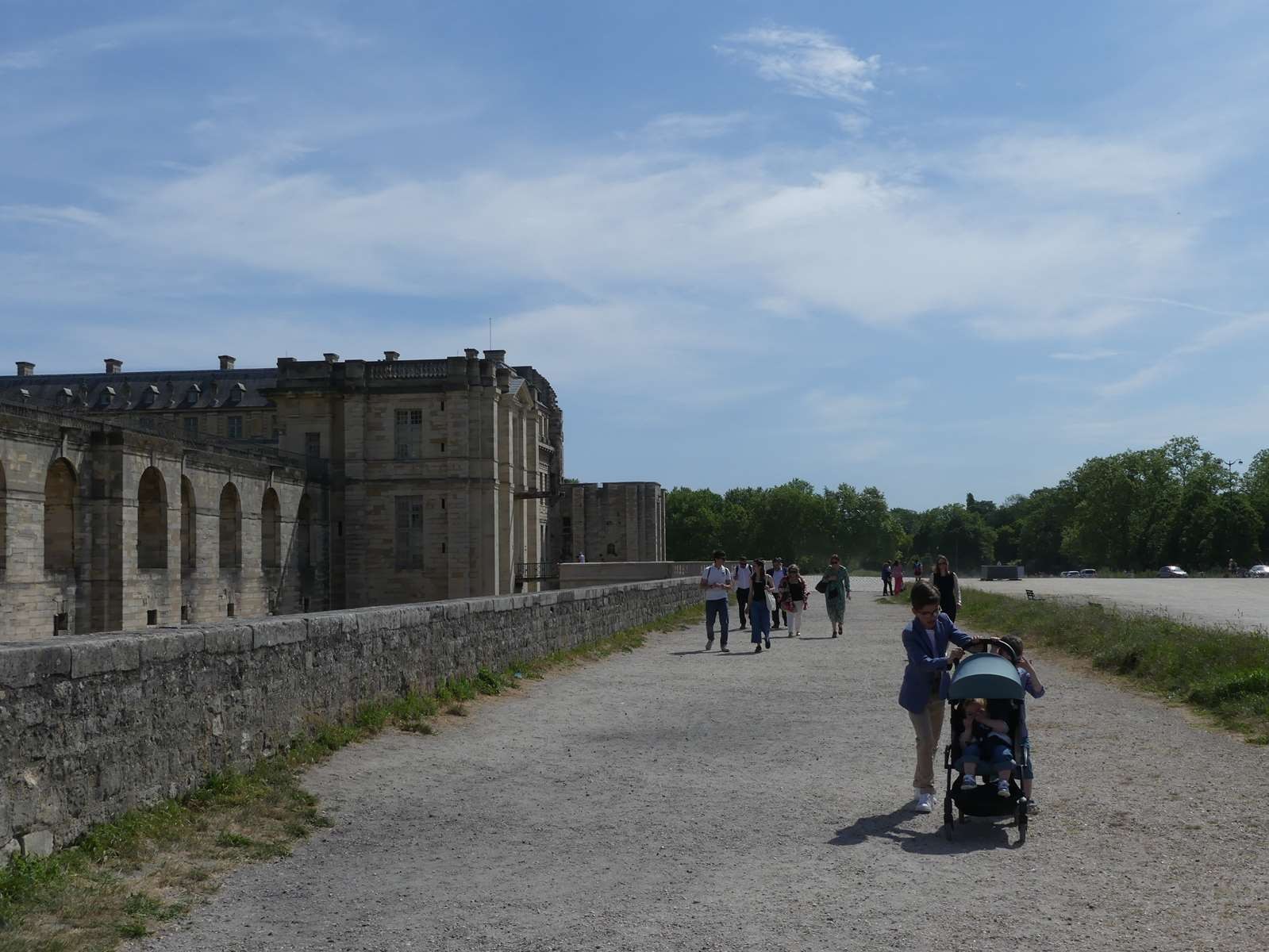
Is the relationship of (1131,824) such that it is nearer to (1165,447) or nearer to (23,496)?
(23,496)

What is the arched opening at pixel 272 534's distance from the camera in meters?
50.2

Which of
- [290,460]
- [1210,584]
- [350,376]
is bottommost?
[1210,584]

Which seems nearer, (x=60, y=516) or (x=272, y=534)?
(x=60, y=516)

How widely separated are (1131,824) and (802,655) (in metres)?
12.9

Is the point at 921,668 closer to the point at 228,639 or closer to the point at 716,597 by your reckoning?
the point at 228,639

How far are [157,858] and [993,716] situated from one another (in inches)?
175

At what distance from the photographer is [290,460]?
173 feet

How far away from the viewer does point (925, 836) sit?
7090 millimetres

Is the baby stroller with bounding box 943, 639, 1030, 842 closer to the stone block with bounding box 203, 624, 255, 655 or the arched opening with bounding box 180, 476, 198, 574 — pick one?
the stone block with bounding box 203, 624, 255, 655

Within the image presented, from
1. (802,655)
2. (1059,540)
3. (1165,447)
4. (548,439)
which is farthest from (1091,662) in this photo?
(1059,540)

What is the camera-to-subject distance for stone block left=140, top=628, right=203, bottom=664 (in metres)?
7.38

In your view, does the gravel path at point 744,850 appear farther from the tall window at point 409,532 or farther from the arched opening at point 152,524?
the tall window at point 409,532

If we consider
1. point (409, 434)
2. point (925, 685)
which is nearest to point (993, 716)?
point (925, 685)

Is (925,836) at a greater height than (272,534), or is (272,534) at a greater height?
(272,534)
